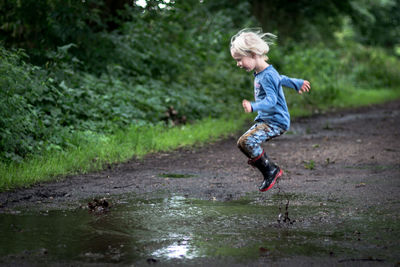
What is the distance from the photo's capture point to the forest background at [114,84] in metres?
8.09

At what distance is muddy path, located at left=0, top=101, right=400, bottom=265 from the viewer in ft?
15.8

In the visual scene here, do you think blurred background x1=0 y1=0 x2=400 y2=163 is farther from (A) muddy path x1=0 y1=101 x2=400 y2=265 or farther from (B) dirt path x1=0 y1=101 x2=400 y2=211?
(A) muddy path x1=0 y1=101 x2=400 y2=265

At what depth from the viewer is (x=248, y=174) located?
26.1ft

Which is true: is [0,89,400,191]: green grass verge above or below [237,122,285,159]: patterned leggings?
below

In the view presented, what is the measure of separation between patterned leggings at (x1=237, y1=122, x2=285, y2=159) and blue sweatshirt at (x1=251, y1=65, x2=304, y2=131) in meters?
0.08

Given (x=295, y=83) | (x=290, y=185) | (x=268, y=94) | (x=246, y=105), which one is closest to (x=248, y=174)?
(x=290, y=185)

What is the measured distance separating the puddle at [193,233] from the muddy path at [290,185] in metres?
0.03

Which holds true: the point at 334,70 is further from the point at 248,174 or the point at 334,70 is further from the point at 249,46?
the point at 249,46

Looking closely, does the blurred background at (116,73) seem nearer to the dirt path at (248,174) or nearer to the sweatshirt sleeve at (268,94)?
the dirt path at (248,174)

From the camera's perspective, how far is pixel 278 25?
95.2ft

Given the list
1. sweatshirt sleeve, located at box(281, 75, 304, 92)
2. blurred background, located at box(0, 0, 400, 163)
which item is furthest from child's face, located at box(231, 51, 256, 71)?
blurred background, located at box(0, 0, 400, 163)

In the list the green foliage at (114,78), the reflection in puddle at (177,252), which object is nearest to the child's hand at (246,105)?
the reflection in puddle at (177,252)

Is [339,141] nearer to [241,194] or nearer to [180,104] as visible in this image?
[180,104]

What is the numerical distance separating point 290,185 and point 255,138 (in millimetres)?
1402
